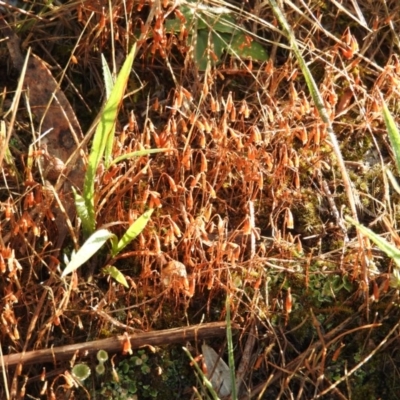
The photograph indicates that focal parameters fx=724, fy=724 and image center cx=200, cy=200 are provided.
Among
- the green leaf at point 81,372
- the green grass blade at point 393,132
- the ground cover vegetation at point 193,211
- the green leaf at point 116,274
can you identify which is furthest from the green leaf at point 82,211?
the green grass blade at point 393,132

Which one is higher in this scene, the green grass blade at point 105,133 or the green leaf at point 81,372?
the green grass blade at point 105,133

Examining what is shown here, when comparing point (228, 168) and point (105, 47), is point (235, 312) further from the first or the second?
point (105, 47)

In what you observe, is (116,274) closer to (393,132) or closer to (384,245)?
(384,245)

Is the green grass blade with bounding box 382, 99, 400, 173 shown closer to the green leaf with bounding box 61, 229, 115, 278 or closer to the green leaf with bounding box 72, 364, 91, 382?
the green leaf with bounding box 61, 229, 115, 278

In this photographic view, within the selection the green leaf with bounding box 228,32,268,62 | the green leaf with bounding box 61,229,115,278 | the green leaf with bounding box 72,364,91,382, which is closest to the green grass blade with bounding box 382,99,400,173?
the green leaf with bounding box 228,32,268,62

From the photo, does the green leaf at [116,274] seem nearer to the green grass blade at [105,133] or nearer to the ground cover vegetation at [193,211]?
the ground cover vegetation at [193,211]

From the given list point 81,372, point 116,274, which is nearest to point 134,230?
point 116,274

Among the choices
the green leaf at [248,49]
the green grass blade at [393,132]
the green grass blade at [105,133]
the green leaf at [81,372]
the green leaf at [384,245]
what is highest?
the green grass blade at [393,132]
